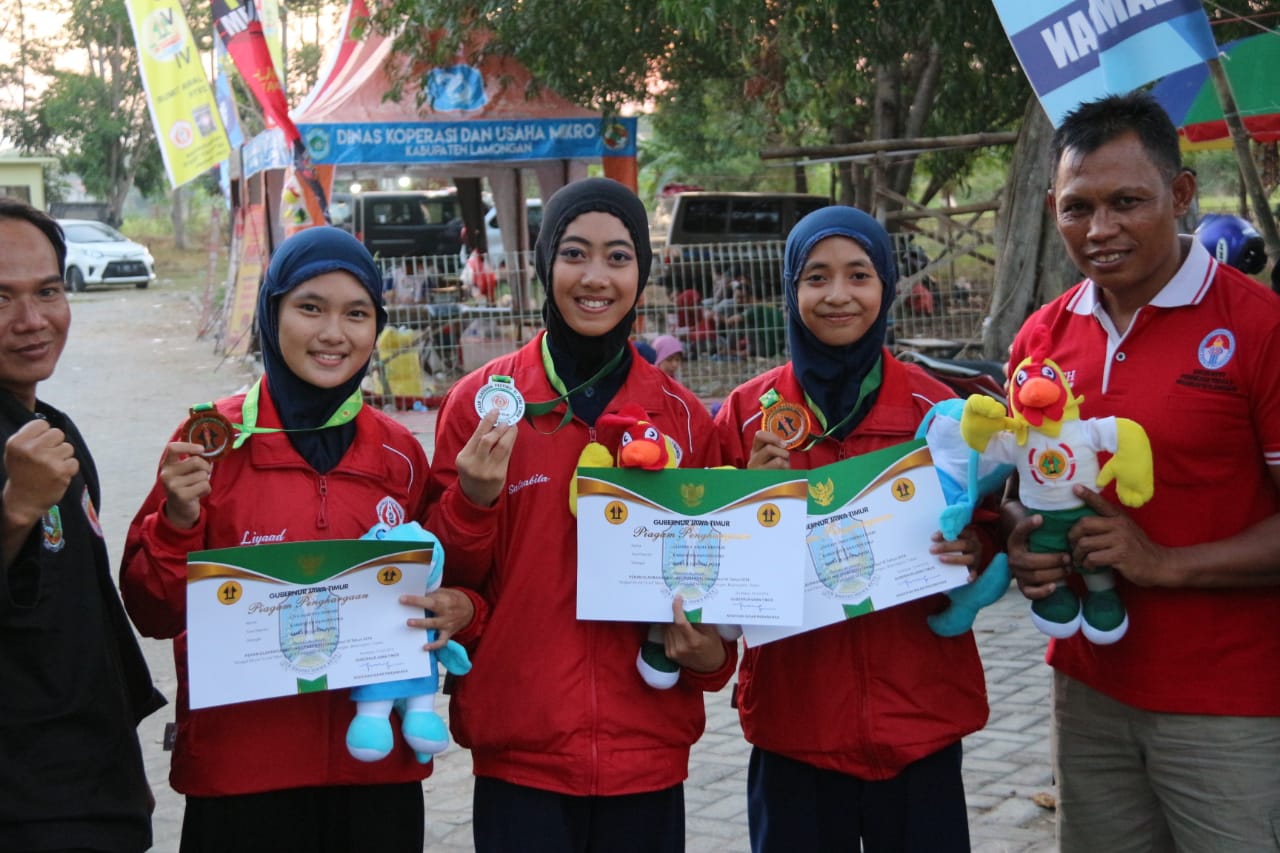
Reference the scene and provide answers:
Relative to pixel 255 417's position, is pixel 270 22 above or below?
above

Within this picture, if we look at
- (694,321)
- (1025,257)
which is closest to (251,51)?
(694,321)

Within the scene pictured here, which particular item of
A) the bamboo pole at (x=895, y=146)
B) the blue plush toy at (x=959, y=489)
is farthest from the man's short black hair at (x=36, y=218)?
the bamboo pole at (x=895, y=146)

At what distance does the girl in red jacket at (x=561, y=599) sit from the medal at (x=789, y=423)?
185mm

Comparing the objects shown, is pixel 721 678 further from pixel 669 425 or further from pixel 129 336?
pixel 129 336

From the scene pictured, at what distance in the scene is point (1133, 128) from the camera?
293 cm

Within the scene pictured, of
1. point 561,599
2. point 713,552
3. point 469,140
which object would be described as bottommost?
point 561,599

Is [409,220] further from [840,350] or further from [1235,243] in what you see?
[840,350]

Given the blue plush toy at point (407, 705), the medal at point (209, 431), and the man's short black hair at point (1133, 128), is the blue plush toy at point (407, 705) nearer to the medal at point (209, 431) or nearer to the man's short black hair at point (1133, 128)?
the medal at point (209, 431)

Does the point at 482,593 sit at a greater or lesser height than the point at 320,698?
greater

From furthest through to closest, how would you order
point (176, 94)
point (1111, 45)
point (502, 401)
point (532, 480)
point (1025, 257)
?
1. point (176, 94)
2. point (1025, 257)
3. point (1111, 45)
4. point (532, 480)
5. point (502, 401)

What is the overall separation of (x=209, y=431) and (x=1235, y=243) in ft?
18.5

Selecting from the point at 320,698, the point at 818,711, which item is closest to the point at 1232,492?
→ the point at 818,711

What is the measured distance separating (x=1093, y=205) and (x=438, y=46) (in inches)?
535

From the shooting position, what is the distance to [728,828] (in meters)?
4.94
